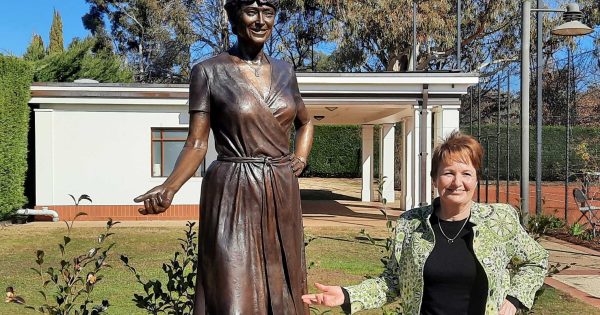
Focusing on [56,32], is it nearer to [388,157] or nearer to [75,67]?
[75,67]

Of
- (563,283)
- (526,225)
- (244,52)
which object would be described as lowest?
(563,283)

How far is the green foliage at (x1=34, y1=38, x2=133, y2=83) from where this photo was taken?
22.2 metres

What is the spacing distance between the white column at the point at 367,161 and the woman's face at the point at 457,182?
19276mm

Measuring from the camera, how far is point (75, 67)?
24.1 meters

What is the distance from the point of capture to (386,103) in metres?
14.4

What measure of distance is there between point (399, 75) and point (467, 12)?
59.8 ft

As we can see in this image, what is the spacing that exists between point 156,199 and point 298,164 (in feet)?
2.53

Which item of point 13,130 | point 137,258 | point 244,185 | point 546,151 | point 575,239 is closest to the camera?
point 244,185

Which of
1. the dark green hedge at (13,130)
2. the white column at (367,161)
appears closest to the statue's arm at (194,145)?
the dark green hedge at (13,130)

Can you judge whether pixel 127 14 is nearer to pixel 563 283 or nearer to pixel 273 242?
pixel 563 283

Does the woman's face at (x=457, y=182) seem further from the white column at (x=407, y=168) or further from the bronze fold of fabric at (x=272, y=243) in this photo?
the white column at (x=407, y=168)

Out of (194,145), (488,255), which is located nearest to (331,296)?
(488,255)

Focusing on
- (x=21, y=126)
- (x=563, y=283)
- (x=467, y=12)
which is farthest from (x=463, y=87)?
(x=467, y=12)

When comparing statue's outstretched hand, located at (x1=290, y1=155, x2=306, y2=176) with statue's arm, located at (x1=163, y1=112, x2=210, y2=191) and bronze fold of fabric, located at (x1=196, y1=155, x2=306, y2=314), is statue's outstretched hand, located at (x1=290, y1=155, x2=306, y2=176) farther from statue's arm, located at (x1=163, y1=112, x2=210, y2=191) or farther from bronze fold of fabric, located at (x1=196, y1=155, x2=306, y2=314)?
statue's arm, located at (x1=163, y1=112, x2=210, y2=191)
